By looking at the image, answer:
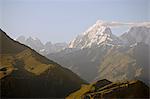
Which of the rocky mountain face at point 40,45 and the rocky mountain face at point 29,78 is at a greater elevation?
the rocky mountain face at point 40,45

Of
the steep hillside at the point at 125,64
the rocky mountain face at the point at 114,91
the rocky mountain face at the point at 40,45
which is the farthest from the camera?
the steep hillside at the point at 125,64

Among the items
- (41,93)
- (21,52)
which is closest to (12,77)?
(41,93)

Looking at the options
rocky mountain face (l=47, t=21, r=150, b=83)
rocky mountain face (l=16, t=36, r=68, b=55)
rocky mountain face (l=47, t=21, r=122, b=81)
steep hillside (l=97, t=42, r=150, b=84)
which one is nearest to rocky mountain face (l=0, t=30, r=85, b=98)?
rocky mountain face (l=16, t=36, r=68, b=55)

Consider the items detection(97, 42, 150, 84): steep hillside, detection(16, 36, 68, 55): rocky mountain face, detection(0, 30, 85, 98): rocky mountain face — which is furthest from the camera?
detection(97, 42, 150, 84): steep hillside

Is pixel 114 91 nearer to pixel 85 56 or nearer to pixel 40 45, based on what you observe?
pixel 40 45

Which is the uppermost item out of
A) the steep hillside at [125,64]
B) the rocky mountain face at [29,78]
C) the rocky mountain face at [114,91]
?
the steep hillside at [125,64]

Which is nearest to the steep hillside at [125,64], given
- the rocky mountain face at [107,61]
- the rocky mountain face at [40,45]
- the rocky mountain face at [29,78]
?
the rocky mountain face at [107,61]

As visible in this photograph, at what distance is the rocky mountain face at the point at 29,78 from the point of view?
37.8 meters

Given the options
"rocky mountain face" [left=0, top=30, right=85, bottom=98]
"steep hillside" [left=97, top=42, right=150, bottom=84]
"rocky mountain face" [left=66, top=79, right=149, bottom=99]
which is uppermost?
"steep hillside" [left=97, top=42, right=150, bottom=84]

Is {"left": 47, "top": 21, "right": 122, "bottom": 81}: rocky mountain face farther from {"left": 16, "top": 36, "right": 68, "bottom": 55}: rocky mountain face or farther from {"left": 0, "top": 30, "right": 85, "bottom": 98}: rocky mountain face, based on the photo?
{"left": 0, "top": 30, "right": 85, "bottom": 98}: rocky mountain face

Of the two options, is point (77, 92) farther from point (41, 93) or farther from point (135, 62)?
point (135, 62)

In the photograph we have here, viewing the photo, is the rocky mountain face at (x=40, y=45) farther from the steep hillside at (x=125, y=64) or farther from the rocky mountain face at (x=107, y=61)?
the steep hillside at (x=125, y=64)

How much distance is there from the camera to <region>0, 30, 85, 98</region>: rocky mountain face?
37756 mm

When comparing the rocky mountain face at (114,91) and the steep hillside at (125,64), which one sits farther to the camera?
the steep hillside at (125,64)
